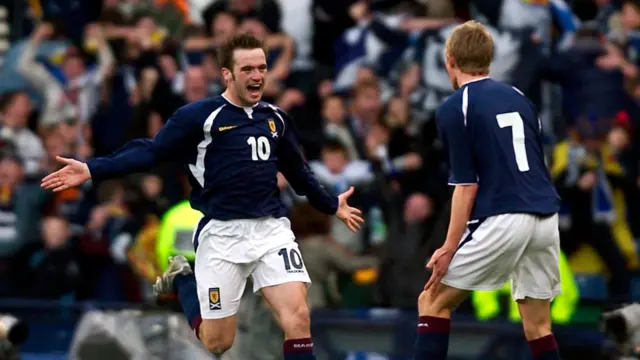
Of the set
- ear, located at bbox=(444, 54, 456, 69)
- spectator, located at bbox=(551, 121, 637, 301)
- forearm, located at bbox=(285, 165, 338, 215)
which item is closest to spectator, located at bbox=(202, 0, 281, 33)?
spectator, located at bbox=(551, 121, 637, 301)

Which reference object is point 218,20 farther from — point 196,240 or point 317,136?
point 196,240

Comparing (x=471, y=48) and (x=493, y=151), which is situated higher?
(x=471, y=48)

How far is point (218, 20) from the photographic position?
54.7ft

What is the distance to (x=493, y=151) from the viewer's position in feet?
29.7

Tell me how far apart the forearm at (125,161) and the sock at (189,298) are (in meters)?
1.09

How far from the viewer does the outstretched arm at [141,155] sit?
9.30 metres

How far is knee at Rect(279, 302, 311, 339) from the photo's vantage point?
9.57m

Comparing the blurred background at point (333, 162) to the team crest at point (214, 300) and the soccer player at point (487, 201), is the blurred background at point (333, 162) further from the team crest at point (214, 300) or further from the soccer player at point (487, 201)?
the soccer player at point (487, 201)

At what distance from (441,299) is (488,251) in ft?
1.35

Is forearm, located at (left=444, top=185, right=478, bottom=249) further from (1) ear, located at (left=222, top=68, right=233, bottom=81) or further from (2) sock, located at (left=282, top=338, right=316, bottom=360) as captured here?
(1) ear, located at (left=222, top=68, right=233, bottom=81)

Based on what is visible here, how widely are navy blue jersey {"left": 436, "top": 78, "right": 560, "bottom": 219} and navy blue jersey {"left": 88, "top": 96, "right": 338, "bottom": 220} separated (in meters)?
1.22

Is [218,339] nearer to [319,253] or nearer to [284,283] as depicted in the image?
[284,283]

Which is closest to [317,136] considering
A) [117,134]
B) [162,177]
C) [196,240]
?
[162,177]

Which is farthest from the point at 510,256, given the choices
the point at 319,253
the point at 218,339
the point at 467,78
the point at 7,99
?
the point at 7,99
